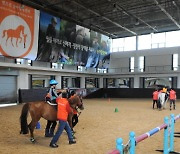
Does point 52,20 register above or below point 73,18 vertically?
below

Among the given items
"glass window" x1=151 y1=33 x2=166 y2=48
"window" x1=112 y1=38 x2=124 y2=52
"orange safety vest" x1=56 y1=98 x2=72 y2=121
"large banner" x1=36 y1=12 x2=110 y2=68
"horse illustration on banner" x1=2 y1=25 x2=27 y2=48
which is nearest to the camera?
"orange safety vest" x1=56 y1=98 x2=72 y2=121

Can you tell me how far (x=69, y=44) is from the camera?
23.8 meters

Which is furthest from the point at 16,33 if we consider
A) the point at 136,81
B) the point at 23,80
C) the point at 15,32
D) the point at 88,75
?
the point at 136,81

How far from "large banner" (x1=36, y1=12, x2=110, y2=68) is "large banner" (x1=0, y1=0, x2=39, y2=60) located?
102cm

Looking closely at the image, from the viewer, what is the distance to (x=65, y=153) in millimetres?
5270

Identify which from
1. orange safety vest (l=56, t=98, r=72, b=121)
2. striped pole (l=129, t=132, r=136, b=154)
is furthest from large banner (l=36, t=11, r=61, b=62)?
striped pole (l=129, t=132, r=136, b=154)

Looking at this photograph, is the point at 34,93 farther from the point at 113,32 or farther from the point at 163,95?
the point at 113,32

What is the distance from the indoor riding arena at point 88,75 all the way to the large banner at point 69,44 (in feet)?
0.34

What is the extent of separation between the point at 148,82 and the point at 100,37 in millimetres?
9982

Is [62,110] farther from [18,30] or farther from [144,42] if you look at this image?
[144,42]

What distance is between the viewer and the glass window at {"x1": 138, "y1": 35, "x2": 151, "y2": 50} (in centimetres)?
3231

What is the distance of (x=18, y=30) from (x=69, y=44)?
6.91 meters

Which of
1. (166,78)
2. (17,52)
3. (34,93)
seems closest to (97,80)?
(166,78)

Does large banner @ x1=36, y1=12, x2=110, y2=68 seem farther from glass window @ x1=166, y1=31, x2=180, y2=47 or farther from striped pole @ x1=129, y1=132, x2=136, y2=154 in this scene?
striped pole @ x1=129, y1=132, x2=136, y2=154
